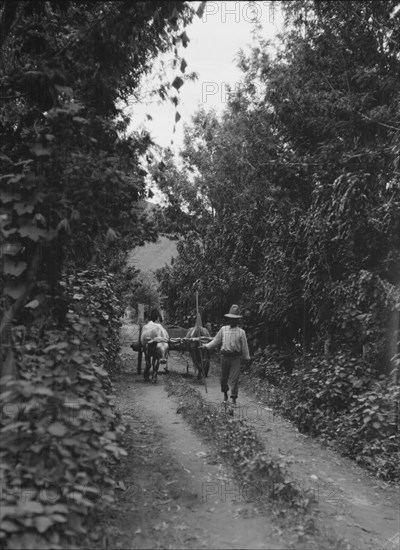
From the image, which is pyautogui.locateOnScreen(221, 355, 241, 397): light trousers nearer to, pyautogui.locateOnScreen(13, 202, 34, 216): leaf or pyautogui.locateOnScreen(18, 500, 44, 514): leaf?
pyautogui.locateOnScreen(13, 202, 34, 216): leaf

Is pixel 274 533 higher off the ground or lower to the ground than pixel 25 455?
lower

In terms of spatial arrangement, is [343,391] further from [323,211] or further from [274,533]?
[274,533]

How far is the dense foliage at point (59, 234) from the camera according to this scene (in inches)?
159

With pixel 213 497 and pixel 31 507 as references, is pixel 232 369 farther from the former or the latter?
pixel 31 507

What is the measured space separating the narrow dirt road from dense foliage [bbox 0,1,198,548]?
640mm

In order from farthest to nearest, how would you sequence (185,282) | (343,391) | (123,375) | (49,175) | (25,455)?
(185,282)
(123,375)
(343,391)
(49,175)
(25,455)

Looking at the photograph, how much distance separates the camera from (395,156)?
988 cm

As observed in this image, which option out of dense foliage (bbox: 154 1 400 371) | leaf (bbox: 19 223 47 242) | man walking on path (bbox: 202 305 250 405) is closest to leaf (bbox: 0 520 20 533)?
leaf (bbox: 19 223 47 242)

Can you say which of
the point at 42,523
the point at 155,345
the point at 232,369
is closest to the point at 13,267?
the point at 42,523

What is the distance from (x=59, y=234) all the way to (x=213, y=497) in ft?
10.9

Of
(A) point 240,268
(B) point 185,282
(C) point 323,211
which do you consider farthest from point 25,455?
(B) point 185,282

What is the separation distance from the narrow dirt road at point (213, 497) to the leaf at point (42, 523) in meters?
0.83

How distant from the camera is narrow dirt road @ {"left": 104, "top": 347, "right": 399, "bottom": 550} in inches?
186

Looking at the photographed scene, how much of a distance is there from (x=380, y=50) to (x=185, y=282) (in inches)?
670
